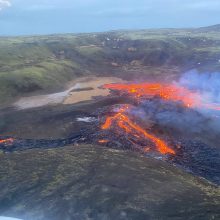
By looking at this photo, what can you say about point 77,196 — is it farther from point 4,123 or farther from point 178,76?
point 178,76

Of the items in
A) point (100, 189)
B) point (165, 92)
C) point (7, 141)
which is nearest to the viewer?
point (100, 189)

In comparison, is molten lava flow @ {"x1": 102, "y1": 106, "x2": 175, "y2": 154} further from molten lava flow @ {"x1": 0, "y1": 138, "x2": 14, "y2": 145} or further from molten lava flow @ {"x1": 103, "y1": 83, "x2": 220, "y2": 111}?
molten lava flow @ {"x1": 103, "y1": 83, "x2": 220, "y2": 111}

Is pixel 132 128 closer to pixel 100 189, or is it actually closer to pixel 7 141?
pixel 7 141

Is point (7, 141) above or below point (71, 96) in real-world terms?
above

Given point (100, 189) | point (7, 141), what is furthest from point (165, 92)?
point (100, 189)

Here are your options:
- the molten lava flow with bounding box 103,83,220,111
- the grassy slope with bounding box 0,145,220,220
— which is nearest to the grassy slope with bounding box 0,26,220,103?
the molten lava flow with bounding box 103,83,220,111

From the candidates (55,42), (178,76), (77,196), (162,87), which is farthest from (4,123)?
(55,42)
